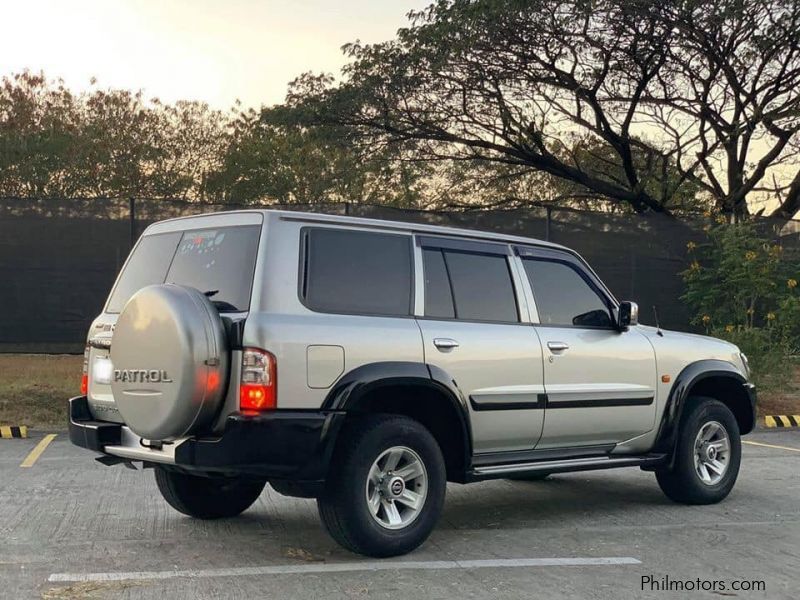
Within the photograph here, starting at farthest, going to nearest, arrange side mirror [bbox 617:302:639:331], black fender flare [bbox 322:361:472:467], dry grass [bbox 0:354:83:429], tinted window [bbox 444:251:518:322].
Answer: dry grass [bbox 0:354:83:429]
side mirror [bbox 617:302:639:331]
tinted window [bbox 444:251:518:322]
black fender flare [bbox 322:361:472:467]

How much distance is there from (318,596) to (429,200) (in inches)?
878

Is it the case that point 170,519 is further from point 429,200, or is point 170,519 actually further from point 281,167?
point 281,167

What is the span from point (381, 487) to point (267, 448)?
0.83 metres

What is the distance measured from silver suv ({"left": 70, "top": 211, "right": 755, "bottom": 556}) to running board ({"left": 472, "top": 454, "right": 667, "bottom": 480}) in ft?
0.05

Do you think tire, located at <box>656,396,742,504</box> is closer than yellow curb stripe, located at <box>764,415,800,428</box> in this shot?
Yes

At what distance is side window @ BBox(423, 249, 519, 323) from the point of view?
6461 mm

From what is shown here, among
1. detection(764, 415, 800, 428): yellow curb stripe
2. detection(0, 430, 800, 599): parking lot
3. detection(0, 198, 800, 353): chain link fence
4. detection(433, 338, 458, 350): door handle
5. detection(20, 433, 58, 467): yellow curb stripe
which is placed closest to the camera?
detection(0, 430, 800, 599): parking lot

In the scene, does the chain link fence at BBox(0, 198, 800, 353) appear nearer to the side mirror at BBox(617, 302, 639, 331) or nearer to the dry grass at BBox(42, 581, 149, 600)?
the side mirror at BBox(617, 302, 639, 331)

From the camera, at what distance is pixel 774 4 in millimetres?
18250

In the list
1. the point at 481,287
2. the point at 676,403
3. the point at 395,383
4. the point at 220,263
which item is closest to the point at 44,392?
the point at 220,263

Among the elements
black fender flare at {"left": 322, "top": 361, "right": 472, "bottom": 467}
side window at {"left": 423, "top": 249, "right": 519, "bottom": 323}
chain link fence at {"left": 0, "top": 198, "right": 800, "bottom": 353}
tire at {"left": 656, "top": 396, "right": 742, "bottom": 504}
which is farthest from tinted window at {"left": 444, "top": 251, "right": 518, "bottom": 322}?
chain link fence at {"left": 0, "top": 198, "right": 800, "bottom": 353}

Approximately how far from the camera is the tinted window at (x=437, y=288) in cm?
639

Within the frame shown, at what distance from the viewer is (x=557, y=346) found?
22.5ft

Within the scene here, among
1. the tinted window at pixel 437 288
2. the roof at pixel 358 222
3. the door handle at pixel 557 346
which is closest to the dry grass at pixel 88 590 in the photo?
the roof at pixel 358 222
